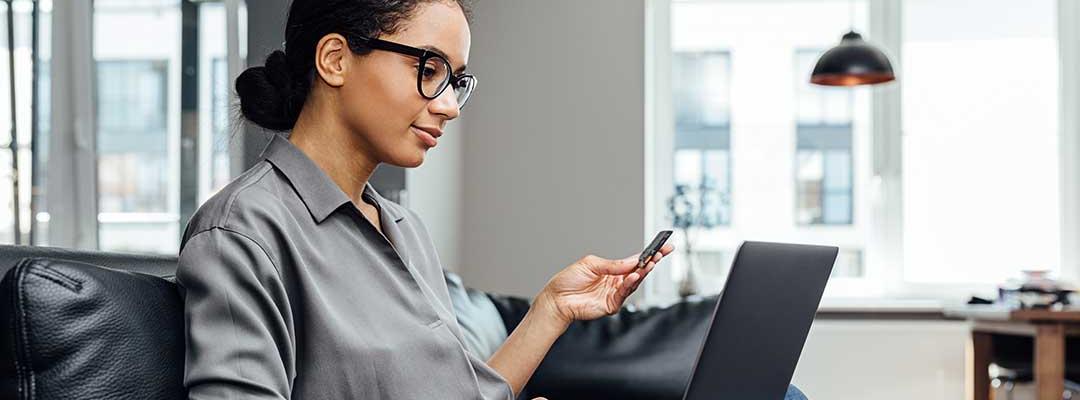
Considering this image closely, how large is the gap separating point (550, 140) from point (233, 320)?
3.96 m

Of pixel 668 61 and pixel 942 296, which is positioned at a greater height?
pixel 668 61

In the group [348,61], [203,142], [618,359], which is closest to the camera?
[348,61]

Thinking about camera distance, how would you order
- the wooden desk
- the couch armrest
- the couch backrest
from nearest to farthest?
1. the couch backrest
2. the couch armrest
3. the wooden desk

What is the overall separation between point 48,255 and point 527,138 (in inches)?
146

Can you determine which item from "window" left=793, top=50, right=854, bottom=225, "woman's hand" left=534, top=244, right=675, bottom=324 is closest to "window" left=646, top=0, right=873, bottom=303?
"window" left=793, top=50, right=854, bottom=225

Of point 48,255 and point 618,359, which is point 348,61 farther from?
point 618,359

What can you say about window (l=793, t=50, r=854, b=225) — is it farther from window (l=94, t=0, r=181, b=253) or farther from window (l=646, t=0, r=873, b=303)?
window (l=94, t=0, r=181, b=253)

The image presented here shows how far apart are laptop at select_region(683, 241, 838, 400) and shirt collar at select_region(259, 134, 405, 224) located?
54cm

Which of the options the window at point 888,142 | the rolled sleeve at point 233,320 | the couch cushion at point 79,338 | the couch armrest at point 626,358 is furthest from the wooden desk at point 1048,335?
the couch cushion at point 79,338

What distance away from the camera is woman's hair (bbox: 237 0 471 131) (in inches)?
50.8

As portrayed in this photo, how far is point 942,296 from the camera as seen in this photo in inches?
200

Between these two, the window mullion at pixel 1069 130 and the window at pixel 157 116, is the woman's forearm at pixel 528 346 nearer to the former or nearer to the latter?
the window at pixel 157 116

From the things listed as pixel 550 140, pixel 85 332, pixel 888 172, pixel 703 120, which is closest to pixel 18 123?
pixel 85 332

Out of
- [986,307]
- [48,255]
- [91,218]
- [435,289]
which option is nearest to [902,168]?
[986,307]
